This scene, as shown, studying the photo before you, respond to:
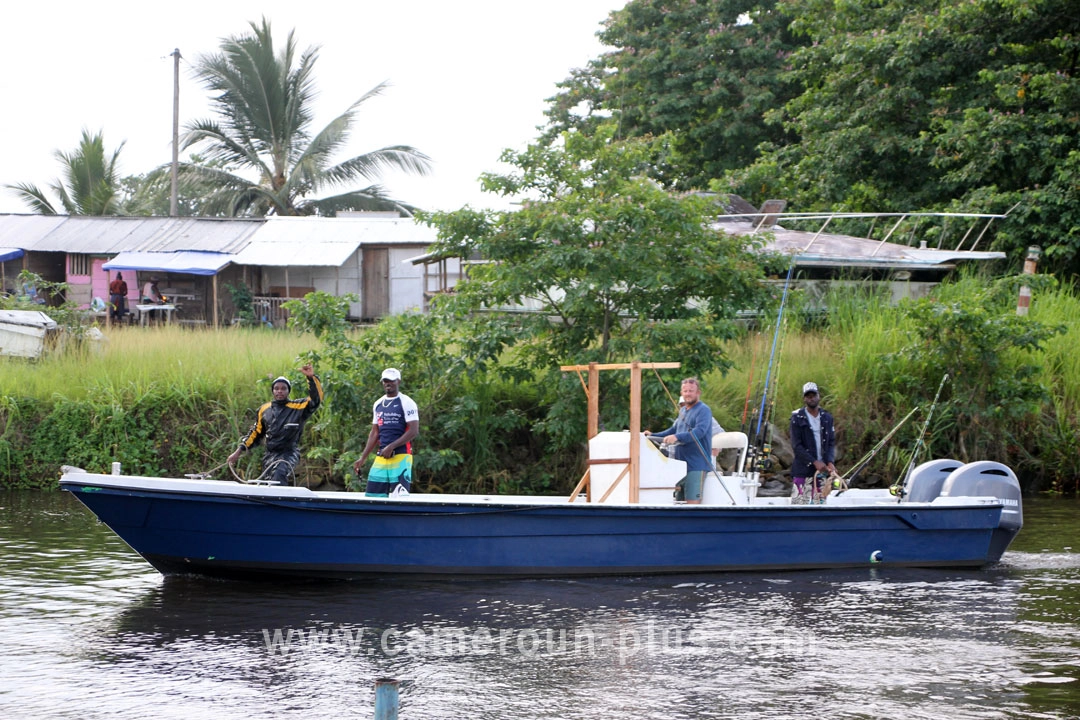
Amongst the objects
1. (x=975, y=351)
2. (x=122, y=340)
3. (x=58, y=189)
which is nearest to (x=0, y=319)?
(x=122, y=340)

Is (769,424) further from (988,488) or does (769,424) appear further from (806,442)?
(988,488)

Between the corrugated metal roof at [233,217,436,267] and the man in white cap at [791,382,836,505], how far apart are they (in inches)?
659

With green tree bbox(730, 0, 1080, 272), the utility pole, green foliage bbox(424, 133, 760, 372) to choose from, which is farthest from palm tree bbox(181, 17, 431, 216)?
green foliage bbox(424, 133, 760, 372)

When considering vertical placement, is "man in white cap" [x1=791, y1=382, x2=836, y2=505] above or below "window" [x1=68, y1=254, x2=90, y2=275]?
below

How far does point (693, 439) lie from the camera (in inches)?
400

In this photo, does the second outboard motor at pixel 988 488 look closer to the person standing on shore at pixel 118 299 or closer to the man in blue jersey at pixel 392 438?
the man in blue jersey at pixel 392 438

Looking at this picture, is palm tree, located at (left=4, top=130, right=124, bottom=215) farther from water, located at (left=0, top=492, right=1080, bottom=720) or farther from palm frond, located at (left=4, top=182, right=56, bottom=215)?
water, located at (left=0, top=492, right=1080, bottom=720)

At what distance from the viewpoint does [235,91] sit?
31.0 metres

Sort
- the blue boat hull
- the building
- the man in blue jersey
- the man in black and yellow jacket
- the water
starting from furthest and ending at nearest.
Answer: the building < the man in black and yellow jacket < the man in blue jersey < the blue boat hull < the water

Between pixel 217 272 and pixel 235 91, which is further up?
pixel 235 91

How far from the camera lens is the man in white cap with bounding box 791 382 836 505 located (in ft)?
34.9

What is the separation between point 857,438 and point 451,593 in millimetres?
7597

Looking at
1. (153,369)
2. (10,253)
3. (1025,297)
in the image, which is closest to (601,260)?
(153,369)

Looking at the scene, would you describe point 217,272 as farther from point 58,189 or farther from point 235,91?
point 58,189
